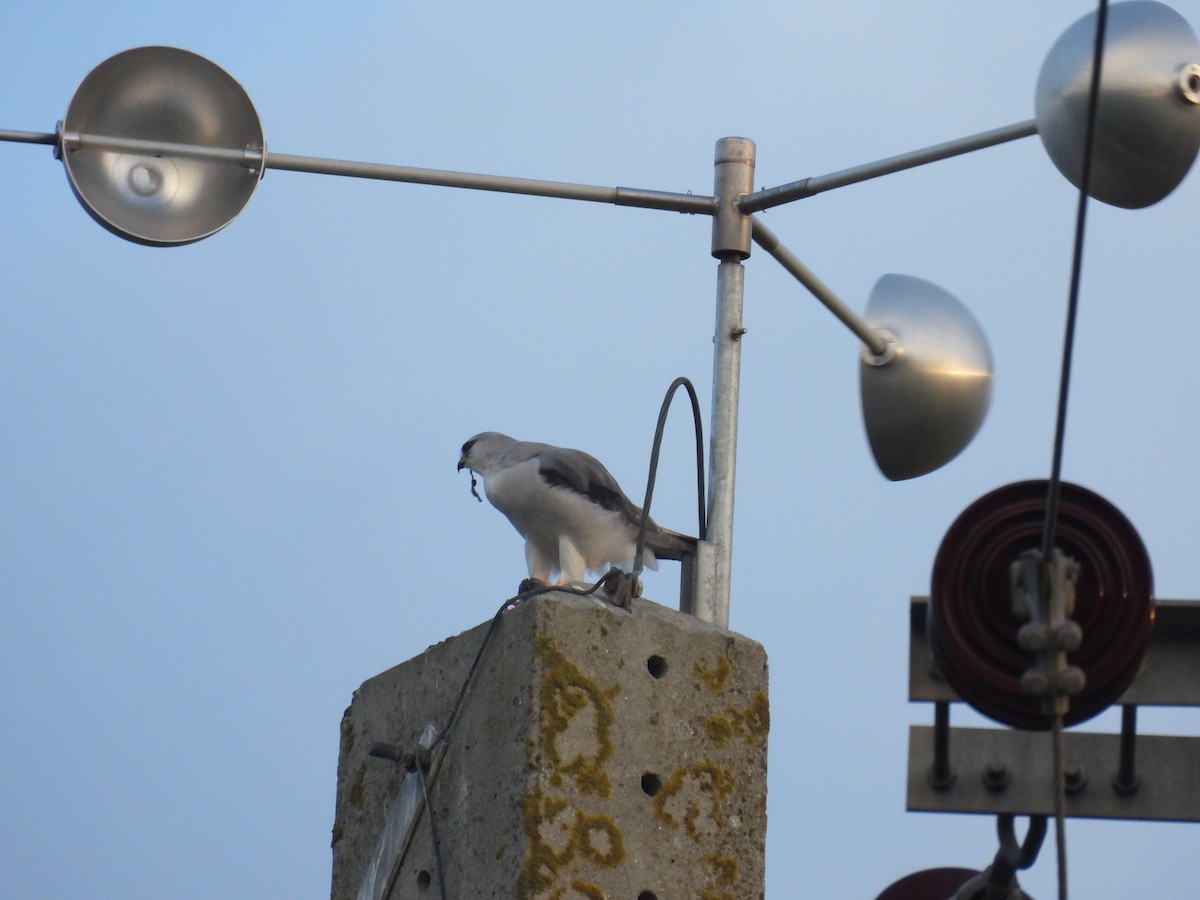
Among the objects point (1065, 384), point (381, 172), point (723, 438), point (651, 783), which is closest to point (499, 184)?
point (381, 172)

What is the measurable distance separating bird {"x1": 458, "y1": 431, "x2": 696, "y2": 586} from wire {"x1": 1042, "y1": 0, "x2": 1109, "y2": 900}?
4722 mm

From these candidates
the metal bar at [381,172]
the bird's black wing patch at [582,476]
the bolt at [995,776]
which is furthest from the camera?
the bird's black wing patch at [582,476]

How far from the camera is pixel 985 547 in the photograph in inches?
163

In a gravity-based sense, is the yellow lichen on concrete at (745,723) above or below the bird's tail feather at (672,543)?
below

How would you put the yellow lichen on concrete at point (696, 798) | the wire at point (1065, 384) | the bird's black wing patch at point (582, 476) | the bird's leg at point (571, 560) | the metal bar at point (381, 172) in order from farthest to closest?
the bird's leg at point (571, 560)
the bird's black wing patch at point (582, 476)
the metal bar at point (381, 172)
the yellow lichen on concrete at point (696, 798)
the wire at point (1065, 384)

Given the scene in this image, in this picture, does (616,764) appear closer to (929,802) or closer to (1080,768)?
(929,802)

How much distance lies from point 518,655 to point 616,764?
0.33 metres

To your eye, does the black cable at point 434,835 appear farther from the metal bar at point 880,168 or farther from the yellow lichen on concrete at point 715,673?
the metal bar at point 880,168

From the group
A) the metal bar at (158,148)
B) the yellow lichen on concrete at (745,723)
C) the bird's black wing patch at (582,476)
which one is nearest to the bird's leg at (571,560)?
the bird's black wing patch at (582,476)

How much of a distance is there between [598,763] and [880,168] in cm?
278

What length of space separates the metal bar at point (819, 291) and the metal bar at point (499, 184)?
19 centimetres

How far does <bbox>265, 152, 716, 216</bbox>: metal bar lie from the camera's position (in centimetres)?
701

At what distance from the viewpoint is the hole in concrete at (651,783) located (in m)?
5.10

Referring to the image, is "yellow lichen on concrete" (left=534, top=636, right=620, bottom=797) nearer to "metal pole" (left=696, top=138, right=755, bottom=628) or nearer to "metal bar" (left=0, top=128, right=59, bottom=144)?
"metal pole" (left=696, top=138, right=755, bottom=628)
